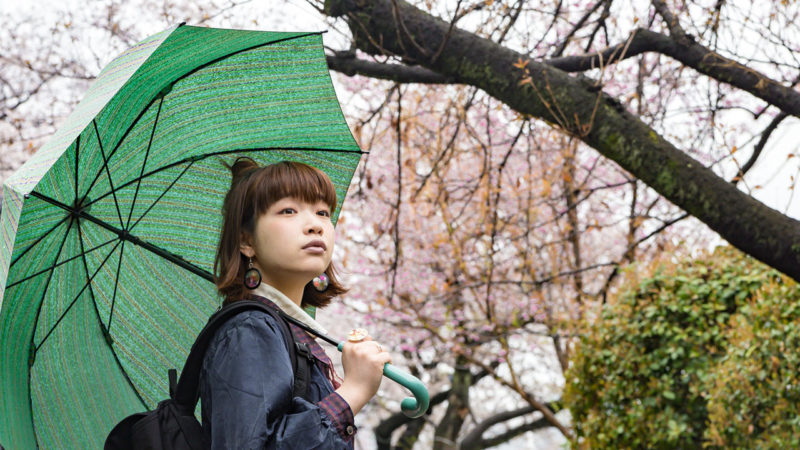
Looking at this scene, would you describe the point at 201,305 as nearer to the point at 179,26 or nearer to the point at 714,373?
the point at 179,26

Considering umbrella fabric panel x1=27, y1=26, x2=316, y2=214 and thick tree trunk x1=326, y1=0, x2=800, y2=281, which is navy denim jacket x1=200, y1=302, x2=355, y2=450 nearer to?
umbrella fabric panel x1=27, y1=26, x2=316, y2=214

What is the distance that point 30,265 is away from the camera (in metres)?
1.82

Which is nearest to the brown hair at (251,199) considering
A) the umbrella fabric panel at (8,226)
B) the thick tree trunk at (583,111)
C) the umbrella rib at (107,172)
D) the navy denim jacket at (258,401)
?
the navy denim jacket at (258,401)

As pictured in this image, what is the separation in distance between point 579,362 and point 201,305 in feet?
11.5

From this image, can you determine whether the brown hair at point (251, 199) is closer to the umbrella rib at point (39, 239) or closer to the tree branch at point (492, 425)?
the umbrella rib at point (39, 239)

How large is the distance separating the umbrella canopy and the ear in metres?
0.37

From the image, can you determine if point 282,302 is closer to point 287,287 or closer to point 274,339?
point 287,287

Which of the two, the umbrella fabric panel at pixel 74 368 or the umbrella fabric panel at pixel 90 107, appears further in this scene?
the umbrella fabric panel at pixel 74 368

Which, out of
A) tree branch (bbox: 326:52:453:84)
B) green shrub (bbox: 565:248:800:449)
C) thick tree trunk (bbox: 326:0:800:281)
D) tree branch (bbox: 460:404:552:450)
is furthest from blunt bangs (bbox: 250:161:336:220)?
tree branch (bbox: 460:404:552:450)

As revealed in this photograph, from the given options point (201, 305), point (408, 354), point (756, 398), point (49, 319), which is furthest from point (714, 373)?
point (408, 354)

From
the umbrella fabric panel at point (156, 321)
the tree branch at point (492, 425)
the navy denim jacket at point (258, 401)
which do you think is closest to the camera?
the navy denim jacket at point (258, 401)

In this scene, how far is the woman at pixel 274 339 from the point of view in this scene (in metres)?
1.38

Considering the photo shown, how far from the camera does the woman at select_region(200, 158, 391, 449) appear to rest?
1.38 metres

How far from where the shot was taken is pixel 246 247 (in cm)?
175
